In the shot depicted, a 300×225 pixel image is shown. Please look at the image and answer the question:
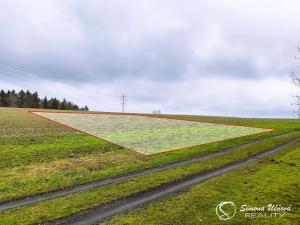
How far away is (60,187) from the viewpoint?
22.6 metres

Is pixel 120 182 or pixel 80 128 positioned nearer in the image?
pixel 120 182

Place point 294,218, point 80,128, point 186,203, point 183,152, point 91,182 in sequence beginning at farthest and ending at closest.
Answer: point 80,128 → point 183,152 → point 91,182 → point 186,203 → point 294,218

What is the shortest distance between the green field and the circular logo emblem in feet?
1.33

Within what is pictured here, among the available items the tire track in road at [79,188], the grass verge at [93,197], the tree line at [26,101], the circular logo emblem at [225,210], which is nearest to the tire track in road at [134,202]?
the grass verge at [93,197]

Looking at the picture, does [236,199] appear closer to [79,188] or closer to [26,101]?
[79,188]

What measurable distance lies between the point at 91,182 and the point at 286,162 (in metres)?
18.6

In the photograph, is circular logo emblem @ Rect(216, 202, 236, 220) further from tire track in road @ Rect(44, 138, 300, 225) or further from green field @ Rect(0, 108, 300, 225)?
tire track in road @ Rect(44, 138, 300, 225)

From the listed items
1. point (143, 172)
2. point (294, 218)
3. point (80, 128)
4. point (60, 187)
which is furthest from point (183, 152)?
point (80, 128)

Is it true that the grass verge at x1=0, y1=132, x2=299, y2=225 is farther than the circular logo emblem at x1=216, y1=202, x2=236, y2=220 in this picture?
No

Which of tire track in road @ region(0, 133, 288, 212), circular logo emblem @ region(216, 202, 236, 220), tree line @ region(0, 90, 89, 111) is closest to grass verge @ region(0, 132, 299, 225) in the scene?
tire track in road @ region(0, 133, 288, 212)

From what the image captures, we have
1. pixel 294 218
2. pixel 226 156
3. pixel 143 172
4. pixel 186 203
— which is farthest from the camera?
pixel 226 156

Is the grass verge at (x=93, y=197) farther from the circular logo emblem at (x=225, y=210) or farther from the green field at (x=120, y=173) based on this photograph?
the circular logo emblem at (x=225, y=210)

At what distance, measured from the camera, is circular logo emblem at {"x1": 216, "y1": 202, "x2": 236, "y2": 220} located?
57.3 ft

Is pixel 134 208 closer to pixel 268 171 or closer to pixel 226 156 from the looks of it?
pixel 268 171
